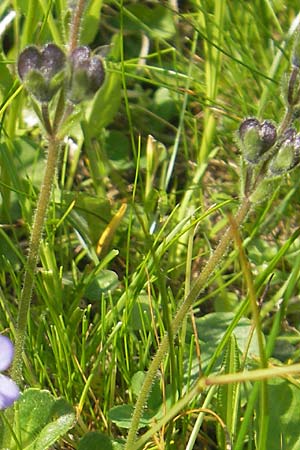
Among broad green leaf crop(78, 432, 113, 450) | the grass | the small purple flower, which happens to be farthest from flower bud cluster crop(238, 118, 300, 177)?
broad green leaf crop(78, 432, 113, 450)

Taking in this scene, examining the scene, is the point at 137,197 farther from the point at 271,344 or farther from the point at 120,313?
the point at 271,344

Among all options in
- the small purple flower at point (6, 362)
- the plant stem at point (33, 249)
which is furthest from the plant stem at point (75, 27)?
the small purple flower at point (6, 362)

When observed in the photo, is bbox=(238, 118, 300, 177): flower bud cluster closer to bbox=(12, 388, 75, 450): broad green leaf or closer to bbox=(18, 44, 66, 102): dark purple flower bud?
bbox=(18, 44, 66, 102): dark purple flower bud

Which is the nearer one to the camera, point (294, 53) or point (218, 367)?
point (294, 53)

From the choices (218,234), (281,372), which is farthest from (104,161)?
(281,372)

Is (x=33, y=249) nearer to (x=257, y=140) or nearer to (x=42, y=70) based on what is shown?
(x=42, y=70)

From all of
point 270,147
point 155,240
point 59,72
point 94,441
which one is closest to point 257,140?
point 270,147
